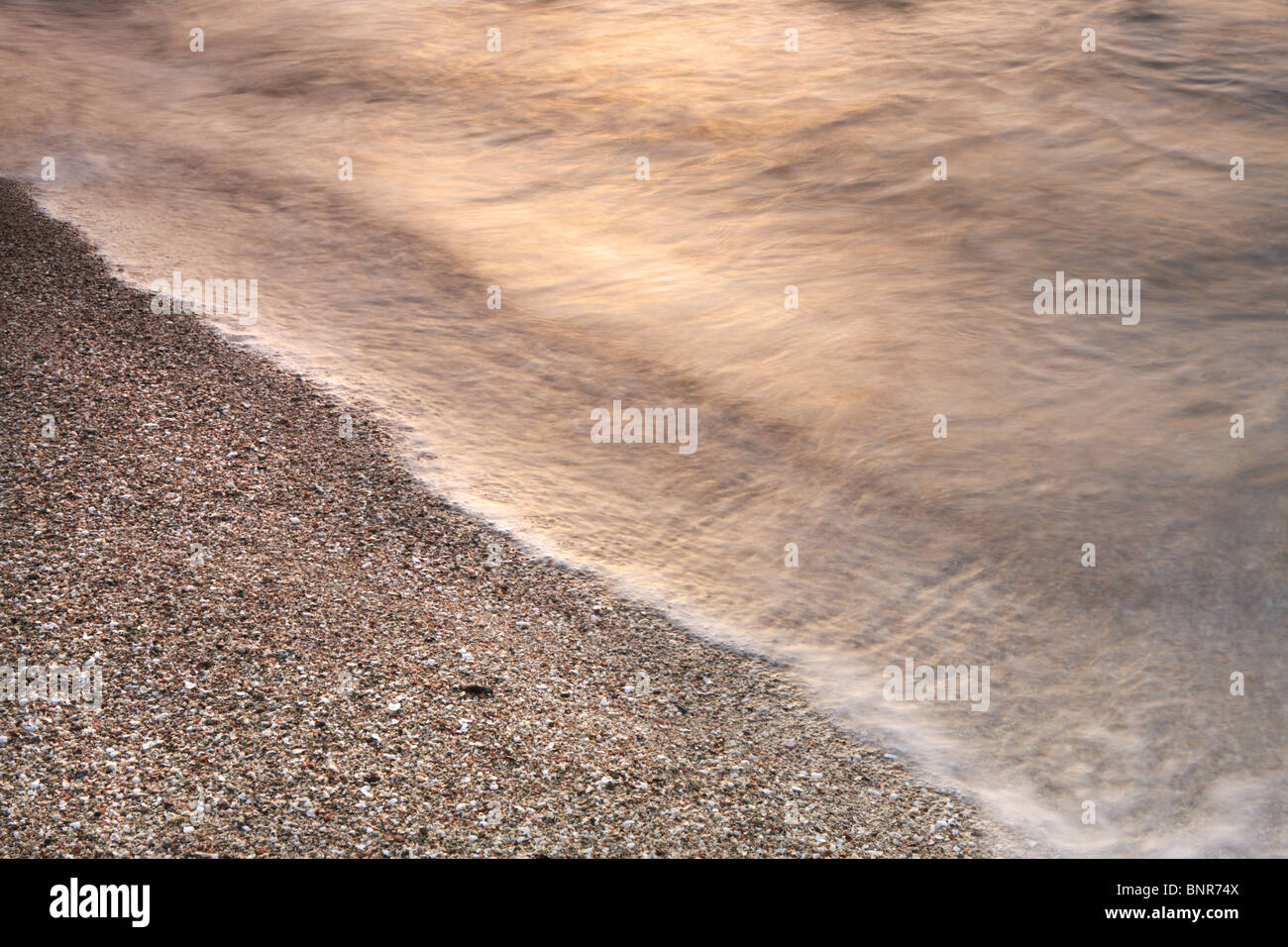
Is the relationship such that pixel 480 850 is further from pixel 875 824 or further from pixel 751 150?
pixel 751 150

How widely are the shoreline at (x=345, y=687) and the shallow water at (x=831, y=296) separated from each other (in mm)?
287

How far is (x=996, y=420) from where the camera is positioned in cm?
516

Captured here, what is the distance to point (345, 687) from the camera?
3127 mm

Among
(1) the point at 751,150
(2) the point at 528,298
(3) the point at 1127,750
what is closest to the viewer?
(3) the point at 1127,750

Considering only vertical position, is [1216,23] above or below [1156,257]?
above

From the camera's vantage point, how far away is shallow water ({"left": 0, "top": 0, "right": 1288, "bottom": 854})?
12.2 feet

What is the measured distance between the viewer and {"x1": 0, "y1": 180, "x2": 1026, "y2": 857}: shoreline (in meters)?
2.73

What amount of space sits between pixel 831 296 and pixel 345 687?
4.00 meters

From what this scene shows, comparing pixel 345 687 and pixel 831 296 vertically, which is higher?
pixel 831 296

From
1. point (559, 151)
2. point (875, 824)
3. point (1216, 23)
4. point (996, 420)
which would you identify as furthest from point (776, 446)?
point (1216, 23)

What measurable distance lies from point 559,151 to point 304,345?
328 centimetres

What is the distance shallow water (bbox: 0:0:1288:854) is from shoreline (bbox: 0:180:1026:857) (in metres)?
0.29

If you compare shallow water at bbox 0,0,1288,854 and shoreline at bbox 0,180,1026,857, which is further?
shallow water at bbox 0,0,1288,854

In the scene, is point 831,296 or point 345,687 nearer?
point 345,687
